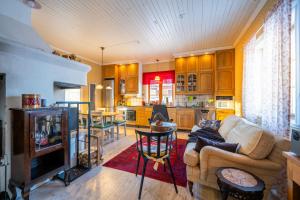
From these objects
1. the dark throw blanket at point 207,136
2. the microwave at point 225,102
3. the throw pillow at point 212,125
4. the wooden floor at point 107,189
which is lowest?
the wooden floor at point 107,189

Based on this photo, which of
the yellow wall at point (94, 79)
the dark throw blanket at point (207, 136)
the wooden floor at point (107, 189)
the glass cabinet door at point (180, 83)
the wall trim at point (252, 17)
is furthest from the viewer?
the yellow wall at point (94, 79)

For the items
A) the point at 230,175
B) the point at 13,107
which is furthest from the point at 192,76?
the point at 13,107

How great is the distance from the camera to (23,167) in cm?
151

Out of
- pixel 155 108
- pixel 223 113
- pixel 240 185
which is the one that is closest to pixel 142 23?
pixel 155 108

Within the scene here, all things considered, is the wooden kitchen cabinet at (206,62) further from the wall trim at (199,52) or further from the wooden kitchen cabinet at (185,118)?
the wooden kitchen cabinet at (185,118)

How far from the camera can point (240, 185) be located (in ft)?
4.09

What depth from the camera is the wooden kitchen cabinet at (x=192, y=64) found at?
5.12m

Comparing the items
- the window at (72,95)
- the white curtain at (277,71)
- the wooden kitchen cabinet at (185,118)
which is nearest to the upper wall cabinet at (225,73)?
the wooden kitchen cabinet at (185,118)

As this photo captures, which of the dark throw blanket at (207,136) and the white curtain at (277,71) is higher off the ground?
the white curtain at (277,71)

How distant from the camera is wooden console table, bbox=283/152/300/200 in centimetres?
103

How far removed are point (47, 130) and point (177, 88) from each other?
4459 mm

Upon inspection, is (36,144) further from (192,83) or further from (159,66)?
(159,66)

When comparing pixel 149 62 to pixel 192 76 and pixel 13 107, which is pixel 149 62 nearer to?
pixel 192 76

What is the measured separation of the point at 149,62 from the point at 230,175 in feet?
18.5
